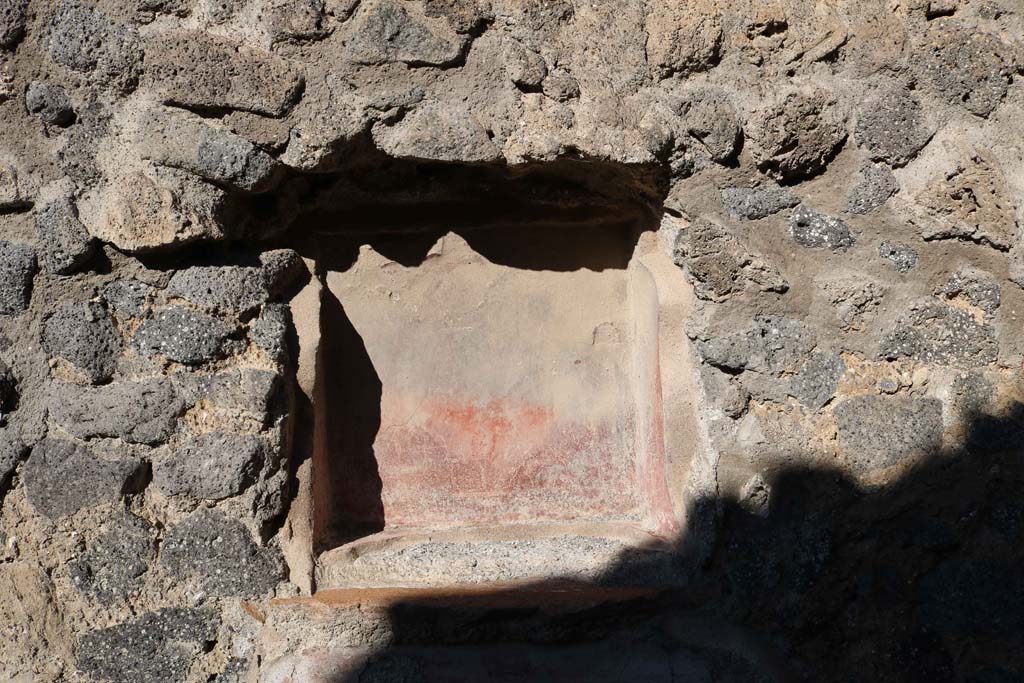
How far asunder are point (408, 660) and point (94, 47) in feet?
3.97

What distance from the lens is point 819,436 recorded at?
5.67 ft

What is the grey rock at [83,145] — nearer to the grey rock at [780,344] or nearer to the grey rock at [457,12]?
the grey rock at [457,12]

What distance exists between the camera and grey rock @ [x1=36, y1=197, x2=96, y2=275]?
5.17ft

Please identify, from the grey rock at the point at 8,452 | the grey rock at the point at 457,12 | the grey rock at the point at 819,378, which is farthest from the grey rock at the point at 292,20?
the grey rock at the point at 819,378

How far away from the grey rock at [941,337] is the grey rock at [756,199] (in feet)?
1.03

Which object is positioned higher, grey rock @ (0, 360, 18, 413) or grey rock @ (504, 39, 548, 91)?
grey rock @ (504, 39, 548, 91)

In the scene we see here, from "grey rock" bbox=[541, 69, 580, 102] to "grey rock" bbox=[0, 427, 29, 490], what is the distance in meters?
1.11

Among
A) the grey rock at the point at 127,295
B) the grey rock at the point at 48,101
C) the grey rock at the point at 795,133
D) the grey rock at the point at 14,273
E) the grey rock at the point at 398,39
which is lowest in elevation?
the grey rock at the point at 127,295

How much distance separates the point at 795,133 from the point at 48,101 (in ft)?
4.21

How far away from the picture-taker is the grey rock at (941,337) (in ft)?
5.62

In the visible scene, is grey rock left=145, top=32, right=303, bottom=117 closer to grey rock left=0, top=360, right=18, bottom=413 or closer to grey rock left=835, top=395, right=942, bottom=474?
grey rock left=0, top=360, right=18, bottom=413

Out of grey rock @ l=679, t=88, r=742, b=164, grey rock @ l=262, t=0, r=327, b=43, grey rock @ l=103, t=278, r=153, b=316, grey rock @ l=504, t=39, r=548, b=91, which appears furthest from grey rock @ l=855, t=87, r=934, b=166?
grey rock @ l=103, t=278, r=153, b=316

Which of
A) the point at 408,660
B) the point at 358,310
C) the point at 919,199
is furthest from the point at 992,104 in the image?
the point at 408,660

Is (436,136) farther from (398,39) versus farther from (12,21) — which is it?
(12,21)
